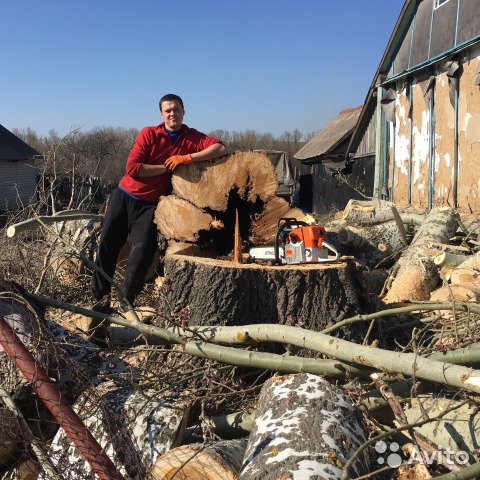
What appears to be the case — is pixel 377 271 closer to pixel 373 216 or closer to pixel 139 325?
pixel 373 216

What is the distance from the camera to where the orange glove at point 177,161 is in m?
4.42

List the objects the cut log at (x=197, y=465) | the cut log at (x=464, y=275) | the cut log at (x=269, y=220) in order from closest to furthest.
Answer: the cut log at (x=197, y=465)
the cut log at (x=269, y=220)
the cut log at (x=464, y=275)

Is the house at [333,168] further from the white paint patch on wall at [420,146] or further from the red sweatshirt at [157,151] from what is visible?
the red sweatshirt at [157,151]

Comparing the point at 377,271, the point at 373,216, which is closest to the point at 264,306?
the point at 377,271

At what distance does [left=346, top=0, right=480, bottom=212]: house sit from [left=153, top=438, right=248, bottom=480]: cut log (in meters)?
6.71

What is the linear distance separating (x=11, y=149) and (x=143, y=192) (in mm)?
22649

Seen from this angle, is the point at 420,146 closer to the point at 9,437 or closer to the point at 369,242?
the point at 369,242

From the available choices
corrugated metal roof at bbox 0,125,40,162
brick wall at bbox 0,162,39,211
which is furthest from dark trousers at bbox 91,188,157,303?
corrugated metal roof at bbox 0,125,40,162

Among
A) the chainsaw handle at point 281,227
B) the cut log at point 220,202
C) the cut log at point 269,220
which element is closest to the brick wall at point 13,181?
the cut log at point 220,202

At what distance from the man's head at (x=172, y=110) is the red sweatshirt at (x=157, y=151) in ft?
0.27

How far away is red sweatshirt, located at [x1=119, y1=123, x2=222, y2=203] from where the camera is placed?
184 inches

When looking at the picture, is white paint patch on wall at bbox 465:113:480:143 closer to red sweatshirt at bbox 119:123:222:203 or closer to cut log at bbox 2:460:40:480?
red sweatshirt at bbox 119:123:222:203

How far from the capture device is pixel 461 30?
8.47m

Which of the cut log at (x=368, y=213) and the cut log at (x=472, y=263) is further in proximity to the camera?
the cut log at (x=368, y=213)
